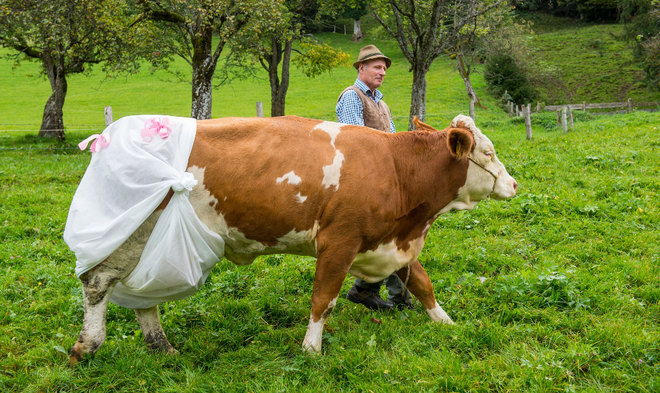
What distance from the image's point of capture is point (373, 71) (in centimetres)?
570

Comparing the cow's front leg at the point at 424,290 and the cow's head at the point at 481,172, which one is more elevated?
the cow's head at the point at 481,172

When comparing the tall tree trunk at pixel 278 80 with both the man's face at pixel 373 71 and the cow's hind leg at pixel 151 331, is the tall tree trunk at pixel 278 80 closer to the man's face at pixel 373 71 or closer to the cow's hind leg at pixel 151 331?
the man's face at pixel 373 71

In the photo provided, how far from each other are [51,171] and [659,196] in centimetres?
1330

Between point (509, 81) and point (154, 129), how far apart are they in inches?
1613

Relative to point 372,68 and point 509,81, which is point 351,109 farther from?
point 509,81

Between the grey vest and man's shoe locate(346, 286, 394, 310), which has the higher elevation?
the grey vest

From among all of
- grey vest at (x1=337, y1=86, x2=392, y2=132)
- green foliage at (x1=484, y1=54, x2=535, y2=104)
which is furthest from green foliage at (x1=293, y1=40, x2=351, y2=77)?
green foliage at (x1=484, y1=54, x2=535, y2=104)

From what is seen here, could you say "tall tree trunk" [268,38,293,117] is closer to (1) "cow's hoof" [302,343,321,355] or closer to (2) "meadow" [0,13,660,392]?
(2) "meadow" [0,13,660,392]

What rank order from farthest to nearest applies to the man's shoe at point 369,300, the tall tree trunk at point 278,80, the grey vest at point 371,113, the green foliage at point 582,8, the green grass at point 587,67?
the green foliage at point 582,8 < the green grass at point 587,67 < the tall tree trunk at point 278,80 < the grey vest at point 371,113 < the man's shoe at point 369,300

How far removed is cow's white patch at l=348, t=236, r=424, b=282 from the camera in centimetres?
464

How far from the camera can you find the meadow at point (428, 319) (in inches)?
157

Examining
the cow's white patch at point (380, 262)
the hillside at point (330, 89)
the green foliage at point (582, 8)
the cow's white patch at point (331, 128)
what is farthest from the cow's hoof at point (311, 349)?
the green foliage at point (582, 8)

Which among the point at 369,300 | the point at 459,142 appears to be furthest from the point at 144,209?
the point at 459,142

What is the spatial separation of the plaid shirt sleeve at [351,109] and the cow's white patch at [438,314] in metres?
2.07
